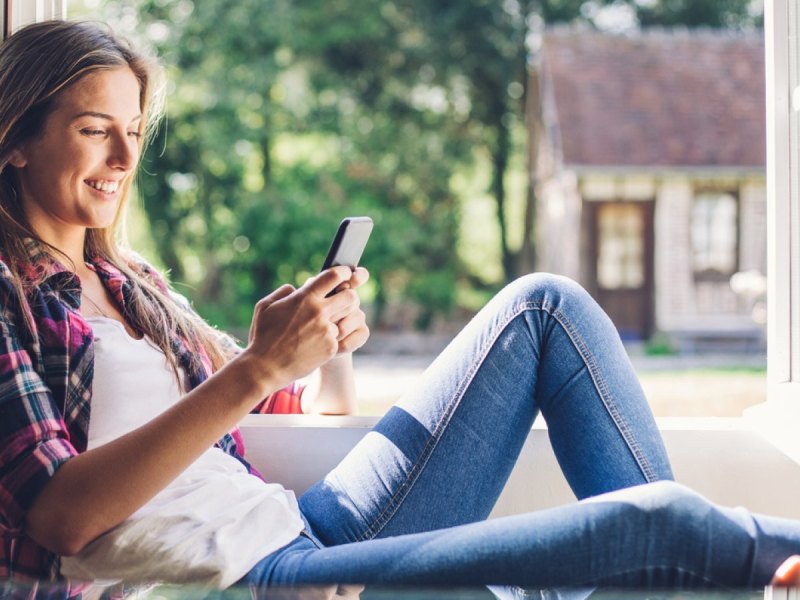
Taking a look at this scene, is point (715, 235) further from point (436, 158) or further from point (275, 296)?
point (275, 296)

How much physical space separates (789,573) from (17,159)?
1255mm

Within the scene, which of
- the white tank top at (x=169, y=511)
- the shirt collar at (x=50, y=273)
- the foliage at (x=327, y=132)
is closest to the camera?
the white tank top at (x=169, y=511)

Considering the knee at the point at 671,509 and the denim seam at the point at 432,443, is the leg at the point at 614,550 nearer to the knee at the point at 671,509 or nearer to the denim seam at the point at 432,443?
the knee at the point at 671,509

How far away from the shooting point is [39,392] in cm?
124

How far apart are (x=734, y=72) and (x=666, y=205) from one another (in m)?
2.45

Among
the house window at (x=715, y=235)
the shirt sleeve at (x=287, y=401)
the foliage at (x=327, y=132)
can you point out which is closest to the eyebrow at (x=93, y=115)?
the shirt sleeve at (x=287, y=401)

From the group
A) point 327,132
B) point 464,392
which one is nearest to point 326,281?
point 464,392

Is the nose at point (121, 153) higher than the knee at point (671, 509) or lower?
higher

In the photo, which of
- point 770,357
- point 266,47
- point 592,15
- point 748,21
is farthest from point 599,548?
point 748,21

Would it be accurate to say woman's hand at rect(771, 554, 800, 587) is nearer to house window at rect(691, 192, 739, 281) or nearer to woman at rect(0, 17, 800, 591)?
woman at rect(0, 17, 800, 591)

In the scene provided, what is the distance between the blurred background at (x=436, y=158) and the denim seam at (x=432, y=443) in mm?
8892

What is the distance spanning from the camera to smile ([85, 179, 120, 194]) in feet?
4.90

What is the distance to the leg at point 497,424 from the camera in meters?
1.53

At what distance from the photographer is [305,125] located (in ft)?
44.0
